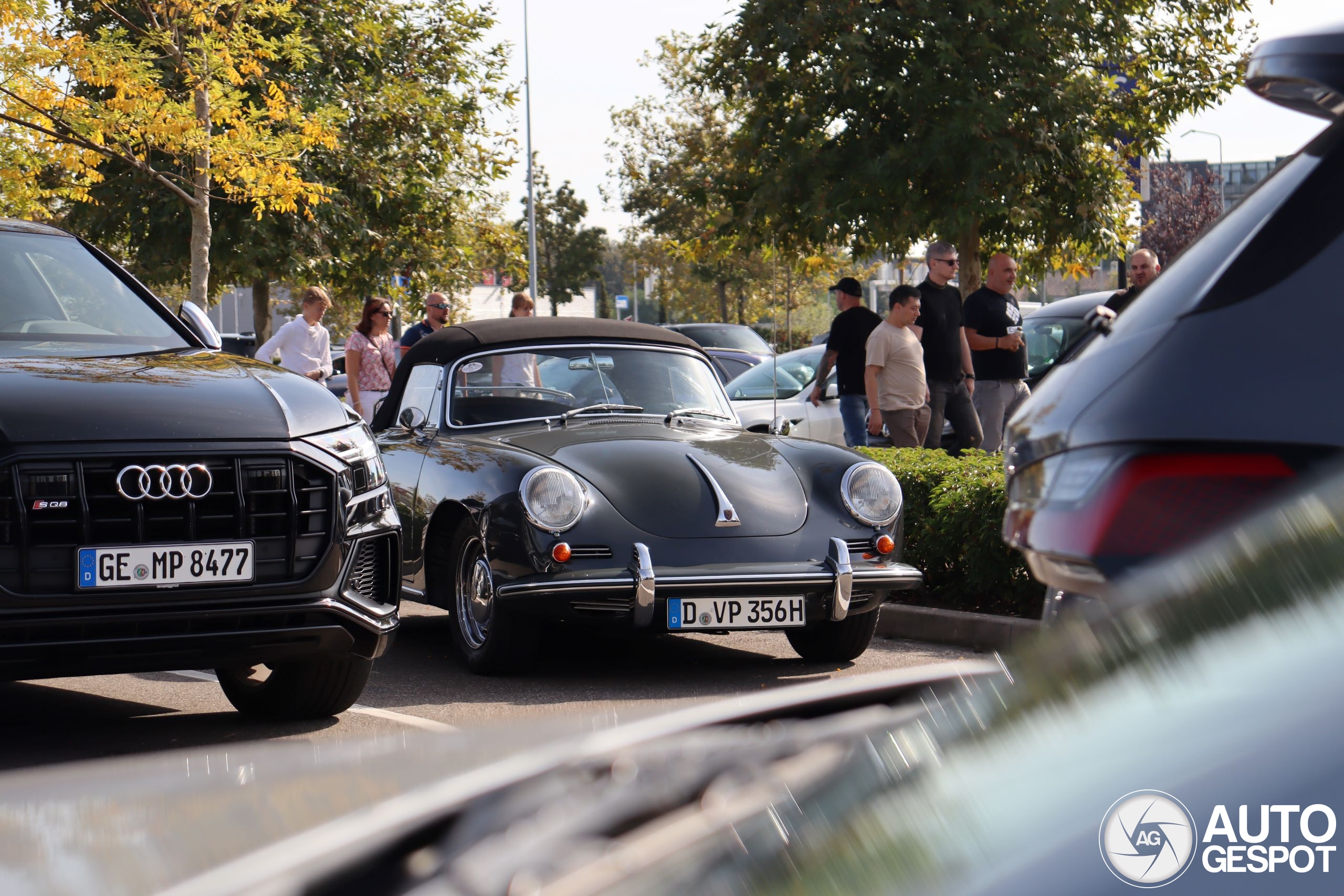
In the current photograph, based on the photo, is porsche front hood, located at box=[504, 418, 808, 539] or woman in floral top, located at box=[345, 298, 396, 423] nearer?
porsche front hood, located at box=[504, 418, 808, 539]

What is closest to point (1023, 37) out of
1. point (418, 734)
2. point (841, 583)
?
point (841, 583)

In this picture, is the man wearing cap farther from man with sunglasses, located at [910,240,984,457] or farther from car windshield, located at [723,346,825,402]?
car windshield, located at [723,346,825,402]

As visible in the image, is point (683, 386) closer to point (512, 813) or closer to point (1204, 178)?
point (512, 813)

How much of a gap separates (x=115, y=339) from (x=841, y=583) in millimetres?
3102

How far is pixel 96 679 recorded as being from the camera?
648 centimetres

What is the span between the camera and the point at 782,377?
17531 millimetres

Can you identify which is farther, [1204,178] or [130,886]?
[1204,178]

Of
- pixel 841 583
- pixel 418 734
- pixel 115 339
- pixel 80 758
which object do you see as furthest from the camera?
pixel 841 583

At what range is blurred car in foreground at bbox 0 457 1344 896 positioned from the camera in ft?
3.01

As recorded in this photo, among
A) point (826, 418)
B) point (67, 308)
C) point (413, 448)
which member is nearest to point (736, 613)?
point (413, 448)

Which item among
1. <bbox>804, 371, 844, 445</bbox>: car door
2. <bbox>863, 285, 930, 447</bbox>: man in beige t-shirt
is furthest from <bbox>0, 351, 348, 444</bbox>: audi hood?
<bbox>804, 371, 844, 445</bbox>: car door

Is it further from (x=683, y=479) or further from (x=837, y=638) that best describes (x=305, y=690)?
(x=837, y=638)

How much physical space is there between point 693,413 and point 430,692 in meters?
2.18

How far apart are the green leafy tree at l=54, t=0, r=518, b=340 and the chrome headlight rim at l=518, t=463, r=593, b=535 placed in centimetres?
1993
